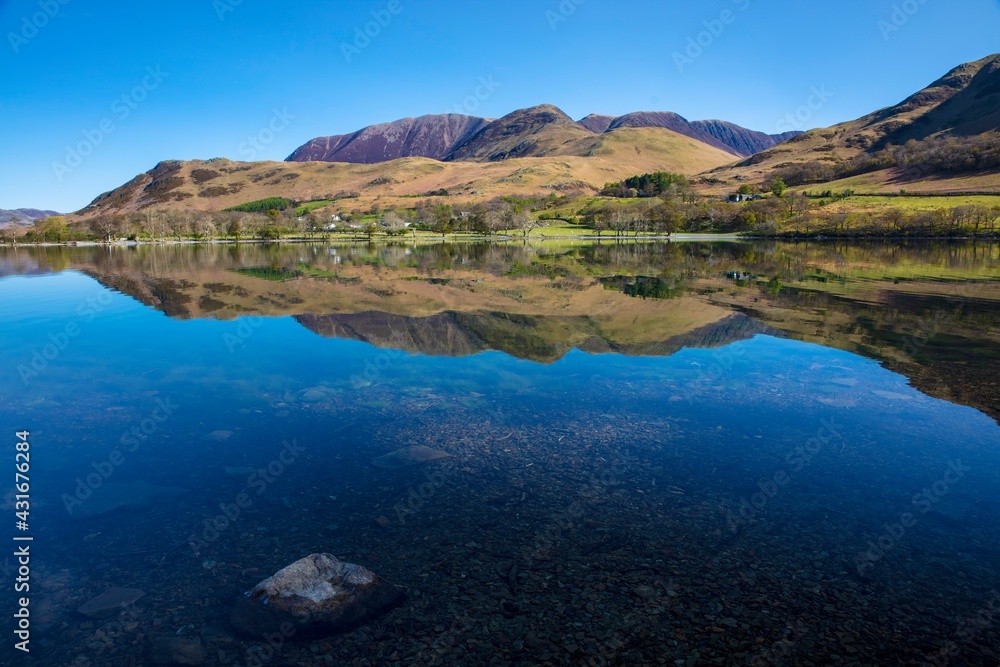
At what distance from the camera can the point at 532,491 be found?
10.9 m

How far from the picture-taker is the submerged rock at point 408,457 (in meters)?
12.1

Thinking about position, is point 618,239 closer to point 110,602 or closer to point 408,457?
point 408,457

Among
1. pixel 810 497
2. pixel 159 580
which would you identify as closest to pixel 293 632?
pixel 159 580

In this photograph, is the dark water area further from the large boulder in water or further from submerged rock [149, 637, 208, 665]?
the large boulder in water

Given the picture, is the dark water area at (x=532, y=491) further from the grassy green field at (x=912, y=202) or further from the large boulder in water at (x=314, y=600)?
the grassy green field at (x=912, y=202)

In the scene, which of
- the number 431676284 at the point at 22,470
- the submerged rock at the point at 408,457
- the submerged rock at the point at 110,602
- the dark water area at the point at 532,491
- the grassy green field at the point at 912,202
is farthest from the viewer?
the grassy green field at the point at 912,202

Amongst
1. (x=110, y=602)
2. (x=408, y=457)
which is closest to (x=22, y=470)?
(x=110, y=602)

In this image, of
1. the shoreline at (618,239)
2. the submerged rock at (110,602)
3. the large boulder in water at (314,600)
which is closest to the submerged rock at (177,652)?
the large boulder in water at (314,600)

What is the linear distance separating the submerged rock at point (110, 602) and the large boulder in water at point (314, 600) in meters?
1.66

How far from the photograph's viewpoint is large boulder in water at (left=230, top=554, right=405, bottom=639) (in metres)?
7.36

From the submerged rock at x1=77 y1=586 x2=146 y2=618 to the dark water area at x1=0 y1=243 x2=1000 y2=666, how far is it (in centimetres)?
8

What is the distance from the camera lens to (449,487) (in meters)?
11.1

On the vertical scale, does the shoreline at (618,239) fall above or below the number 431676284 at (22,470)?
above

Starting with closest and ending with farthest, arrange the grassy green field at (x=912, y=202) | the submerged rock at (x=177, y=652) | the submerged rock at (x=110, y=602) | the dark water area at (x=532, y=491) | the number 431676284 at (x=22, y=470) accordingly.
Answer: the submerged rock at (x=177, y=652) → the dark water area at (x=532, y=491) → the submerged rock at (x=110, y=602) → the number 431676284 at (x=22, y=470) → the grassy green field at (x=912, y=202)
